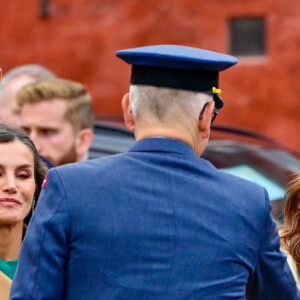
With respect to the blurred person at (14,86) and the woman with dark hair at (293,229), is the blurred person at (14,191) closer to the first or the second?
the woman with dark hair at (293,229)

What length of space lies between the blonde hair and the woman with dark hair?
211cm

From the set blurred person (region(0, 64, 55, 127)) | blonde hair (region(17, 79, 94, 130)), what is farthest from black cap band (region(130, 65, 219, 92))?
blurred person (region(0, 64, 55, 127))

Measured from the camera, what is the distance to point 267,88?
14.3 m

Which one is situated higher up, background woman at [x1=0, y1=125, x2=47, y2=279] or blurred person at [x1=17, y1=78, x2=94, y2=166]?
background woman at [x1=0, y1=125, x2=47, y2=279]

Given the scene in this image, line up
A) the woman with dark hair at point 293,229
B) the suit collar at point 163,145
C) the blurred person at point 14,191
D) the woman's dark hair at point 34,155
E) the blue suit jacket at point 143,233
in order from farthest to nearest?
the woman with dark hair at point 293,229
the woman's dark hair at point 34,155
the blurred person at point 14,191
the suit collar at point 163,145
the blue suit jacket at point 143,233

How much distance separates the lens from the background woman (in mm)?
4172

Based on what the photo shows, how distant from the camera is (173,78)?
139 inches

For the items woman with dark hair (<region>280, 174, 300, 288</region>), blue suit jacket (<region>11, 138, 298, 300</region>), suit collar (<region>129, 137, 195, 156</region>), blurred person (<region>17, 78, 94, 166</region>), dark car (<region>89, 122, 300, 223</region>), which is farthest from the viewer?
dark car (<region>89, 122, 300, 223</region>)

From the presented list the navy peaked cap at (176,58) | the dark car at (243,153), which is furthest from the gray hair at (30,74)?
the navy peaked cap at (176,58)

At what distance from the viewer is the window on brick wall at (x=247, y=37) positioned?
47.4 feet

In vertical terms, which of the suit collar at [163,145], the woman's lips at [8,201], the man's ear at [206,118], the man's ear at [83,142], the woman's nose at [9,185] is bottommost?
the man's ear at [83,142]

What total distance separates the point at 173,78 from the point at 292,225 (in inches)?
52.2

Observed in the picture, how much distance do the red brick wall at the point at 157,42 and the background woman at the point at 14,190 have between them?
9.95 m

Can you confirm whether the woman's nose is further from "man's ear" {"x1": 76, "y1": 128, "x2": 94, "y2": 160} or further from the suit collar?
"man's ear" {"x1": 76, "y1": 128, "x2": 94, "y2": 160}
